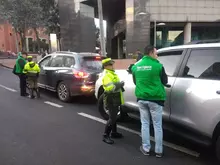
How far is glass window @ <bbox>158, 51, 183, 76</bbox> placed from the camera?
4.71 metres

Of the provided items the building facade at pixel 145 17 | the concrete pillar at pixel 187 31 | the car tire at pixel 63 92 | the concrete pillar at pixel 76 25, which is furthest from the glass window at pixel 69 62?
the concrete pillar at pixel 187 31

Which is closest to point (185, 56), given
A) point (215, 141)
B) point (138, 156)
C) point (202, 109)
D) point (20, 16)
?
point (202, 109)

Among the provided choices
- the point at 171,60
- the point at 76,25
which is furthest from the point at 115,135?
the point at 76,25

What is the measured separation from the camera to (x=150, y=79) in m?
4.17

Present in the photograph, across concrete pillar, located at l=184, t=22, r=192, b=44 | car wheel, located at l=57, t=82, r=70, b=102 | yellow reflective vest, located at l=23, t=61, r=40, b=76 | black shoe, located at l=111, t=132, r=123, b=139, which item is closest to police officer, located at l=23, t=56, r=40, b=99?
yellow reflective vest, located at l=23, t=61, r=40, b=76

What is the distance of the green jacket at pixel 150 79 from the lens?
4145mm

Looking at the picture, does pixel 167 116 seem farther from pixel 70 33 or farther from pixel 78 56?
pixel 70 33

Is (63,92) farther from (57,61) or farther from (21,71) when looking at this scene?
(21,71)

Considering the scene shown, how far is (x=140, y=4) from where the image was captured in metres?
29.6

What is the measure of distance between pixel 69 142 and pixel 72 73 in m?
3.48

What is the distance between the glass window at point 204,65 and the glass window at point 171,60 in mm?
278

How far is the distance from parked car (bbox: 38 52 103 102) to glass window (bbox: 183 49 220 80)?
4114 millimetres

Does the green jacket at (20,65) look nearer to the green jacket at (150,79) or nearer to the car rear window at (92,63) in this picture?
the car rear window at (92,63)

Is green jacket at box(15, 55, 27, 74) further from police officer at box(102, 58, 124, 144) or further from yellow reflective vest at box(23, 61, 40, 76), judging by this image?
police officer at box(102, 58, 124, 144)
